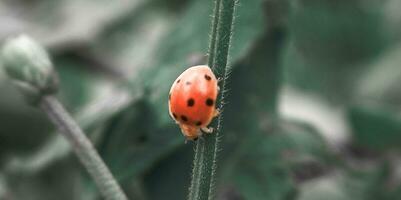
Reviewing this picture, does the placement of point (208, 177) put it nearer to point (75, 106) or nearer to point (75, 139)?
point (75, 139)

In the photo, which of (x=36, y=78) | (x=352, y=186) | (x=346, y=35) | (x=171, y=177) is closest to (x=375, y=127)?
(x=352, y=186)

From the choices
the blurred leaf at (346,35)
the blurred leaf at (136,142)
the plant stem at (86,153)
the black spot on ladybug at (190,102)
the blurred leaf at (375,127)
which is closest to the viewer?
the black spot on ladybug at (190,102)

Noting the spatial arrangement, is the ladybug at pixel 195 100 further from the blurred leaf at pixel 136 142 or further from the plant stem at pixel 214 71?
the blurred leaf at pixel 136 142

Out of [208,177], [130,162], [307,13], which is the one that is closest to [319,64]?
[307,13]

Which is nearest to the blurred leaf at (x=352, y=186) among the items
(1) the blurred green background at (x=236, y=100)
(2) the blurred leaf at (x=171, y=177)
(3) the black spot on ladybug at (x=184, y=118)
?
(1) the blurred green background at (x=236, y=100)

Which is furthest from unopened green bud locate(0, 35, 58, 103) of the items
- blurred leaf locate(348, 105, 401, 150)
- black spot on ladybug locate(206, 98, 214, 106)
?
blurred leaf locate(348, 105, 401, 150)

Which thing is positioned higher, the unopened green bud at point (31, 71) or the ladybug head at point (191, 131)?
the unopened green bud at point (31, 71)
